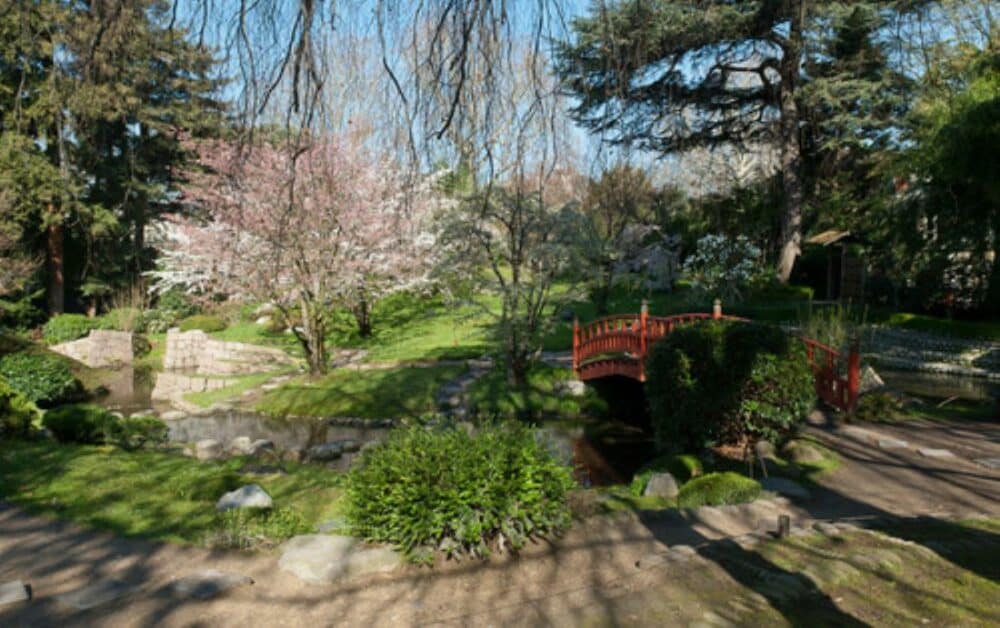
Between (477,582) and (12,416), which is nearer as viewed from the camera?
(477,582)

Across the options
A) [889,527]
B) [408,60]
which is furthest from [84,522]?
[889,527]

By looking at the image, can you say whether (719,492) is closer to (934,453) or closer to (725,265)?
(934,453)

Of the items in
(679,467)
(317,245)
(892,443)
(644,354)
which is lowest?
(679,467)

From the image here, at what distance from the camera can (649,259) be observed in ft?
89.2

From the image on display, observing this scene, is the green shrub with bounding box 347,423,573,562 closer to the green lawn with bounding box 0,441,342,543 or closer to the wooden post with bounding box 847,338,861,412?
the green lawn with bounding box 0,441,342,543

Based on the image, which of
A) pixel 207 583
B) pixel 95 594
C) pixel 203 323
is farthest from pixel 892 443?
pixel 203 323

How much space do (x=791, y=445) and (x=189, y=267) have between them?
17.0m

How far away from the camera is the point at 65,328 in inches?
814

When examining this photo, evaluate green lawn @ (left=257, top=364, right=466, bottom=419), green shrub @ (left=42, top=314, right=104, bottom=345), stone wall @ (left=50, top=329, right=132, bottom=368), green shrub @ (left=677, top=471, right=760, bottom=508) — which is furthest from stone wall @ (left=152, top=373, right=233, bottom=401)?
green shrub @ (left=677, top=471, right=760, bottom=508)

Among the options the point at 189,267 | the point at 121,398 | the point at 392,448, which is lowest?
the point at 121,398

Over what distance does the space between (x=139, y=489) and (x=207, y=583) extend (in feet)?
8.62

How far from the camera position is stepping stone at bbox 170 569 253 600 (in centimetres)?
405

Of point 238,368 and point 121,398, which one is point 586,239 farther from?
point 121,398

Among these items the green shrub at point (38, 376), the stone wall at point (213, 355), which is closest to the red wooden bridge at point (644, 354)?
the stone wall at point (213, 355)
